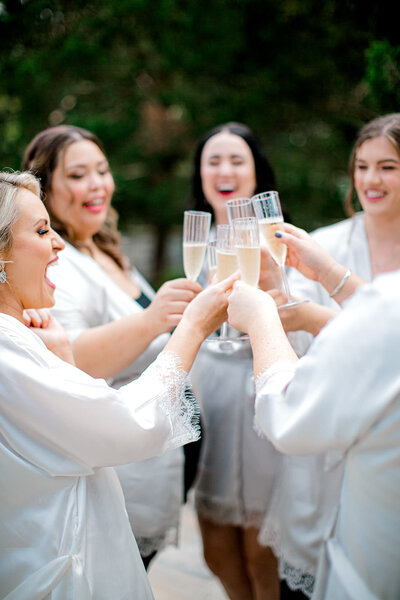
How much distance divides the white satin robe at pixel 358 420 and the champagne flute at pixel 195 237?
92 cm

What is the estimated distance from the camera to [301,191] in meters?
5.82

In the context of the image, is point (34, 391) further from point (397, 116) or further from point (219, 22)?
point (219, 22)

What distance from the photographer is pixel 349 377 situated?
1.16 metres

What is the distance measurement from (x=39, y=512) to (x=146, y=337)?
3.01 feet

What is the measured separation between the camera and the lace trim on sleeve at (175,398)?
163 cm

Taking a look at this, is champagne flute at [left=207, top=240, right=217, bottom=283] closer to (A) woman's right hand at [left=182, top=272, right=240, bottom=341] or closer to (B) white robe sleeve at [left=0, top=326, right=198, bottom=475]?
(A) woman's right hand at [left=182, top=272, right=240, bottom=341]

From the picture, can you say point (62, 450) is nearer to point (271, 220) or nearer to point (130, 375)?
point (130, 375)

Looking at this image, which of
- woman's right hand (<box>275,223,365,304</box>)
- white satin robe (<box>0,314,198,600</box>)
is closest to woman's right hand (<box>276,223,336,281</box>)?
woman's right hand (<box>275,223,365,304</box>)

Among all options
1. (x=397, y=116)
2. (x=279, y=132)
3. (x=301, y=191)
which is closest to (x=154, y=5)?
(x=279, y=132)

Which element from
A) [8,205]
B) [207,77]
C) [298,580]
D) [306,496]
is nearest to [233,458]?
[306,496]

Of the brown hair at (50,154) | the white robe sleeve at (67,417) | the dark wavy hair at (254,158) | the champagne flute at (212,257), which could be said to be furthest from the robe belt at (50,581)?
the dark wavy hair at (254,158)

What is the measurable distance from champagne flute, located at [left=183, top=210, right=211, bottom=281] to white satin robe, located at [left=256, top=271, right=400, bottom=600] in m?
0.92

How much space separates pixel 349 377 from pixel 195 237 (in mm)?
1159

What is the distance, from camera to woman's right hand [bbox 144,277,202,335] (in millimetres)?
2170
